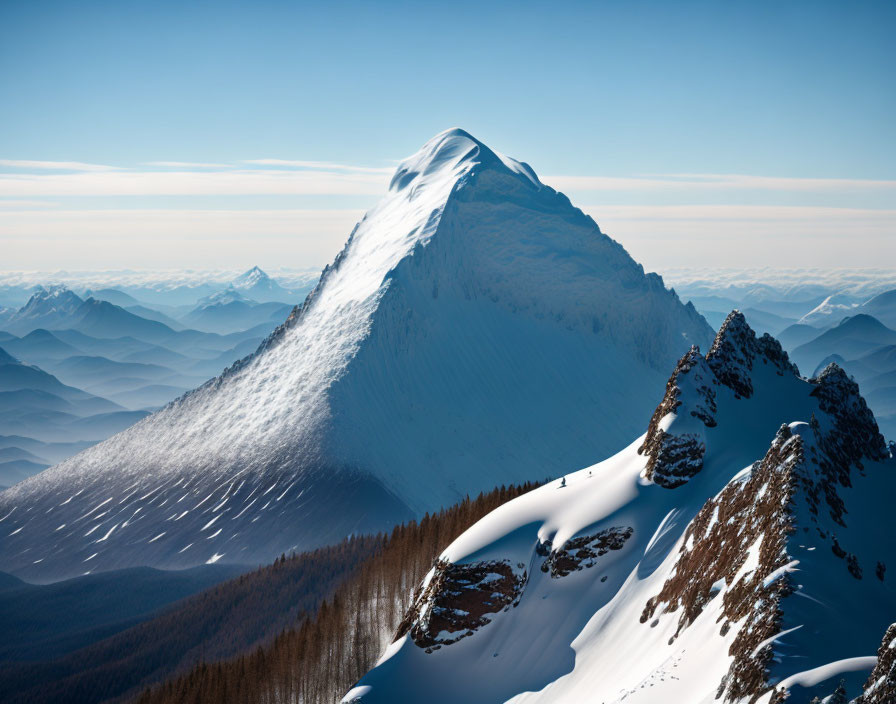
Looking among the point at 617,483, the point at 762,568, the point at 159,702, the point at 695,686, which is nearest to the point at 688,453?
the point at 617,483

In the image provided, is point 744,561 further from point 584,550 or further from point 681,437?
point 681,437

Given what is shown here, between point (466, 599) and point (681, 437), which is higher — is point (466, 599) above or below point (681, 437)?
below

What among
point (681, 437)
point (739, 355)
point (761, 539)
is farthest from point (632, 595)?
point (739, 355)

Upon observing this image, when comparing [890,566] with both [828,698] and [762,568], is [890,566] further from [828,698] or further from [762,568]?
[828,698]

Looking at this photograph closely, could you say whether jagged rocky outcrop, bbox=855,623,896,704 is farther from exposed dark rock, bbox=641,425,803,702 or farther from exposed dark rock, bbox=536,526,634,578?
exposed dark rock, bbox=536,526,634,578

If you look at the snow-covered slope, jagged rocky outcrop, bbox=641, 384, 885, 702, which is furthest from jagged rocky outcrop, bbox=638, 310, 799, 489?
jagged rocky outcrop, bbox=641, 384, 885, 702

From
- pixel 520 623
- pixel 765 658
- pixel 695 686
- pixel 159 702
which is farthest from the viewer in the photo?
pixel 159 702
